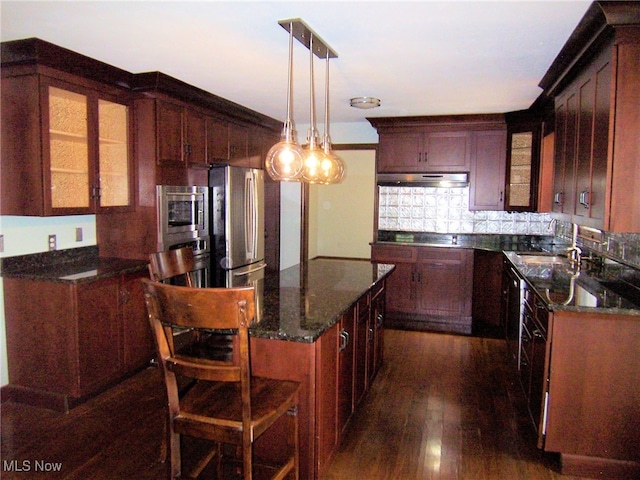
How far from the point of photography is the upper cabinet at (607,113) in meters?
2.19

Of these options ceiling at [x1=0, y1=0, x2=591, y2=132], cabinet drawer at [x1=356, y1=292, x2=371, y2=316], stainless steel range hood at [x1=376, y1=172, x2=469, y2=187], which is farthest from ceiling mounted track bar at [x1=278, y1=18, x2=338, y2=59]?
stainless steel range hood at [x1=376, y1=172, x2=469, y2=187]

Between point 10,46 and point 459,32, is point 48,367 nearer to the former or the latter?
point 10,46

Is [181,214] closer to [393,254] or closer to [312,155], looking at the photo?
[312,155]

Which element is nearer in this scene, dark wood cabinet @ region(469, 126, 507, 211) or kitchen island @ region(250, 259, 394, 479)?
kitchen island @ region(250, 259, 394, 479)

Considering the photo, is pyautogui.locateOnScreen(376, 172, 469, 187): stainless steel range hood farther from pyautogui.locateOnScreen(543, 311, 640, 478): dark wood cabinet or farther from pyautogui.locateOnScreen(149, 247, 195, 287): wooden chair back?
pyautogui.locateOnScreen(149, 247, 195, 287): wooden chair back

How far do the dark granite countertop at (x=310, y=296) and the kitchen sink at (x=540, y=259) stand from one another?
1.39 m

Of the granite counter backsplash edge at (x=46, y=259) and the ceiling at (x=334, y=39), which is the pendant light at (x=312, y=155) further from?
the granite counter backsplash edge at (x=46, y=259)

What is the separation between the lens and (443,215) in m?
5.29

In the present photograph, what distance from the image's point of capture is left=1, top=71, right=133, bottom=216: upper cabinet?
2.84 meters

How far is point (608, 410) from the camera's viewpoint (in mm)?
2291

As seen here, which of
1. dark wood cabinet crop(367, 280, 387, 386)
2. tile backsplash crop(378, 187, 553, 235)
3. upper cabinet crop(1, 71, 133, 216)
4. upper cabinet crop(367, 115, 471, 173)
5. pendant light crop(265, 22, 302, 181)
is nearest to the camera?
pendant light crop(265, 22, 302, 181)

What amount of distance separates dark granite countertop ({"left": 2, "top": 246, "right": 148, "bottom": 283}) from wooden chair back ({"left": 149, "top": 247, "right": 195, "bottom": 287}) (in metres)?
0.78

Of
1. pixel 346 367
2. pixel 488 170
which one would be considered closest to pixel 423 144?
pixel 488 170

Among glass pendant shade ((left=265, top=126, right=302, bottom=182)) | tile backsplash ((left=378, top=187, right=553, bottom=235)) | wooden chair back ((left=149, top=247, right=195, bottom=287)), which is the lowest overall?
wooden chair back ((left=149, top=247, right=195, bottom=287))
